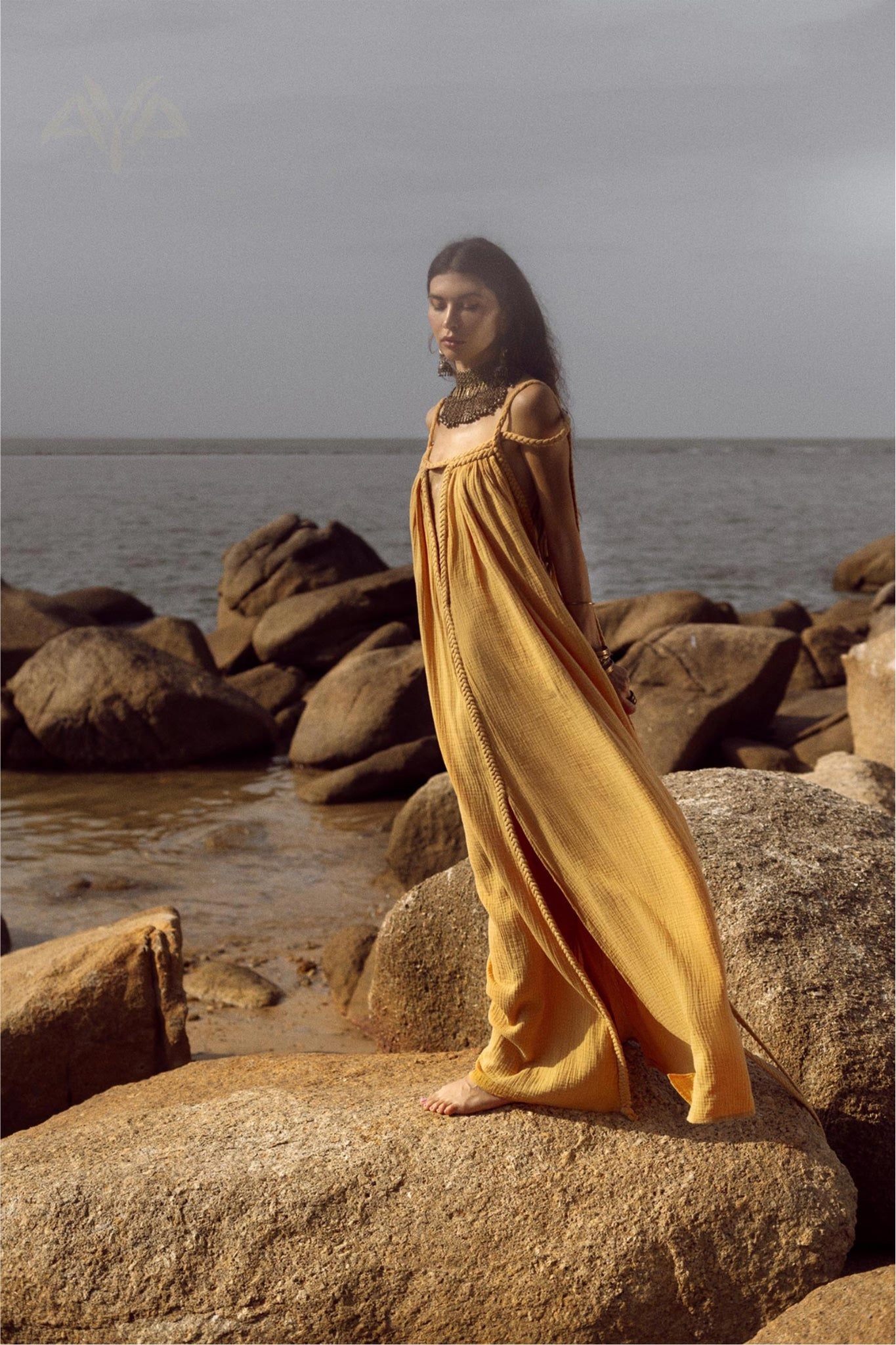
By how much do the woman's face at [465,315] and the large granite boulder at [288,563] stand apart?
1516cm

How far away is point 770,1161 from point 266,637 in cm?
1275

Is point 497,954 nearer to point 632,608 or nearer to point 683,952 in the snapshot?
point 683,952

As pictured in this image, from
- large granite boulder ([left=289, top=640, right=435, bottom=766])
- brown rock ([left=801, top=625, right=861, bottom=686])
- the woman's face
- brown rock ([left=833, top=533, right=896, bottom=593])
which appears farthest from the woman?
brown rock ([left=833, top=533, right=896, bottom=593])

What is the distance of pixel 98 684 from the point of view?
1193 centimetres

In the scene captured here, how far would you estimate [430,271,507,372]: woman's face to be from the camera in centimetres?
337

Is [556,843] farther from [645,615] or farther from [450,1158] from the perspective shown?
[645,615]

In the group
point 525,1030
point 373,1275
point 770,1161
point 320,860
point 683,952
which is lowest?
point 320,860

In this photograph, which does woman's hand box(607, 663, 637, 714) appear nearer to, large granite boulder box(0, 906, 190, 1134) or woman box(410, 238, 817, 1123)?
woman box(410, 238, 817, 1123)

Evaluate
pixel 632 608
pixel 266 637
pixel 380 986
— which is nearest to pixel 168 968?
pixel 380 986

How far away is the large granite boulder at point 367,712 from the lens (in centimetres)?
1131

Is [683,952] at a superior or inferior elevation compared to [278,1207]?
superior

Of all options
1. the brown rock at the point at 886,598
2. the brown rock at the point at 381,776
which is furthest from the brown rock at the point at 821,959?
the brown rock at the point at 886,598

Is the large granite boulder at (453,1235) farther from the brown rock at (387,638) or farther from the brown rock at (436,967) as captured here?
the brown rock at (387,638)

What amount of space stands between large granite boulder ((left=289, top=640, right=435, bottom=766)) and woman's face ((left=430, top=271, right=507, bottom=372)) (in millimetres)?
7792
